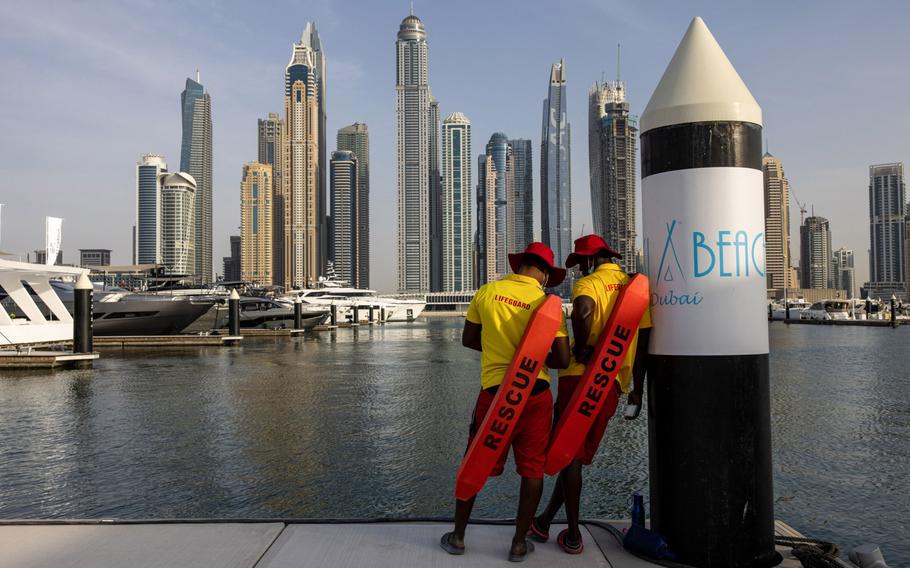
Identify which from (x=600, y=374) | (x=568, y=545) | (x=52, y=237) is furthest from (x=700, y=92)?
(x=52, y=237)

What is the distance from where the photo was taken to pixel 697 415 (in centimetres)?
373

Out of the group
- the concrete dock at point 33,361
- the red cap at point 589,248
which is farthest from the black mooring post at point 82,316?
the red cap at point 589,248

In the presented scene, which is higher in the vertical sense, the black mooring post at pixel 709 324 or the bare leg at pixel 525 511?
the black mooring post at pixel 709 324

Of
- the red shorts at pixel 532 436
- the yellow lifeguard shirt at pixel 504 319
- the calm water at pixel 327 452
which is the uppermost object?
the yellow lifeguard shirt at pixel 504 319

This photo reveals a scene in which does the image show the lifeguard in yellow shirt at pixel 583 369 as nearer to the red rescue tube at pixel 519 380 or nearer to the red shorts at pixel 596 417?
the red shorts at pixel 596 417

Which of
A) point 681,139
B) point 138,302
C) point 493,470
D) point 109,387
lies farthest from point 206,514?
point 138,302

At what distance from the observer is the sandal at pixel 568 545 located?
391 cm

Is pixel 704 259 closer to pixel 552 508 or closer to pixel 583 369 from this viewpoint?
pixel 583 369

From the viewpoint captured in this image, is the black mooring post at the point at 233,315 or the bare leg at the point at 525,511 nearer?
the bare leg at the point at 525,511

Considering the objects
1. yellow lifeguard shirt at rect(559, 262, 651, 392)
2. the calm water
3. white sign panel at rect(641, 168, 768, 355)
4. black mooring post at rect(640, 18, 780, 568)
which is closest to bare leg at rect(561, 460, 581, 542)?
black mooring post at rect(640, 18, 780, 568)

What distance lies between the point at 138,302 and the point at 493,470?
1786 inches

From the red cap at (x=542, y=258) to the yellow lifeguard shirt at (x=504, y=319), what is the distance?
20 cm

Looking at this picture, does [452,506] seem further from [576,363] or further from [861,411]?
[861,411]

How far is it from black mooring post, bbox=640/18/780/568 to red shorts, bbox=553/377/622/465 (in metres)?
0.25
